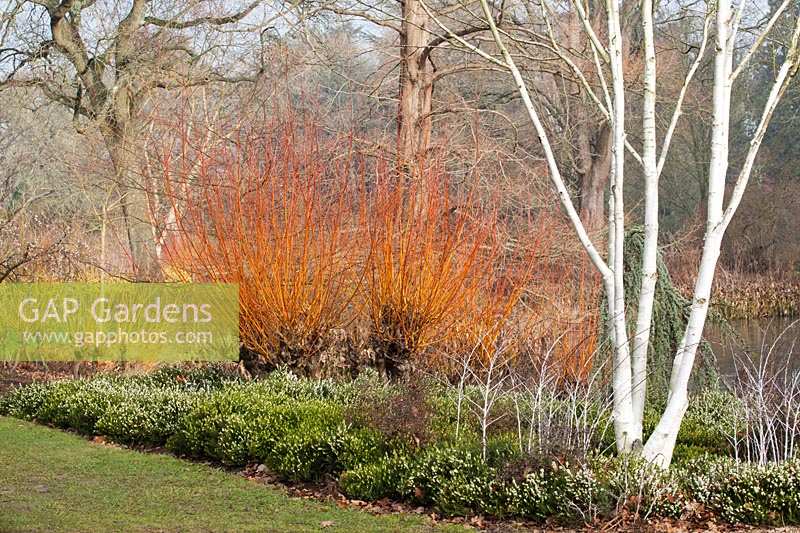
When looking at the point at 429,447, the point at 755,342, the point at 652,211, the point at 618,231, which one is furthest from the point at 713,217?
the point at 755,342

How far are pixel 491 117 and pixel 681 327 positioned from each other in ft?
33.2

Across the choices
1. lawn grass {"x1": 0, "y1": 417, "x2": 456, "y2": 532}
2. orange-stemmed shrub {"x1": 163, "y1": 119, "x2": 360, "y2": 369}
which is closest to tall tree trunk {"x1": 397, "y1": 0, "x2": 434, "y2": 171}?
orange-stemmed shrub {"x1": 163, "y1": 119, "x2": 360, "y2": 369}

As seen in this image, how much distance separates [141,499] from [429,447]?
1.95m

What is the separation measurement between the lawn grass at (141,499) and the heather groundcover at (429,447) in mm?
285

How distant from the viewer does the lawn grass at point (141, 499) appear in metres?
5.36

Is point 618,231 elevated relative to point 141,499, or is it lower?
elevated

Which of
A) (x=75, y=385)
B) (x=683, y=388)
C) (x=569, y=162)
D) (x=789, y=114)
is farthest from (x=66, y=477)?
(x=789, y=114)

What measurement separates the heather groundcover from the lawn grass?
29 cm

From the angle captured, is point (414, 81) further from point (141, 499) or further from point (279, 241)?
point (141, 499)

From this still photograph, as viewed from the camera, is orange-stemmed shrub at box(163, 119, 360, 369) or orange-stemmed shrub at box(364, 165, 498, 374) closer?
orange-stemmed shrub at box(163, 119, 360, 369)

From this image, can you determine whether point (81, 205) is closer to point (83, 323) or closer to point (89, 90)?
point (89, 90)

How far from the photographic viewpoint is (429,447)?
6.12 m

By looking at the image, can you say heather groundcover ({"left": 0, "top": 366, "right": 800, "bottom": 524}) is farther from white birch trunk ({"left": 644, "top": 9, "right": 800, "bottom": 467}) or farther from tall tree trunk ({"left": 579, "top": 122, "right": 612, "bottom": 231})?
tall tree trunk ({"left": 579, "top": 122, "right": 612, "bottom": 231})

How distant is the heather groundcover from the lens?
17.2 ft
